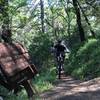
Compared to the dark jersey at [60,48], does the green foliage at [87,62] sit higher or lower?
lower

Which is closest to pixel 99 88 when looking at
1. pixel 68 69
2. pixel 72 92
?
pixel 72 92

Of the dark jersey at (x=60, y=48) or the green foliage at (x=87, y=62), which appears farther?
the dark jersey at (x=60, y=48)

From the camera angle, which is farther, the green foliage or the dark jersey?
the dark jersey

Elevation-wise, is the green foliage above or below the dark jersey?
below

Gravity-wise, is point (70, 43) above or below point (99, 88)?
below

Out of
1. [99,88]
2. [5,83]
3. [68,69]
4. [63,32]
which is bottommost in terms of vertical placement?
[63,32]

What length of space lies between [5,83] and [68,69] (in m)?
10.9

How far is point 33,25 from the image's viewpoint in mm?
45312

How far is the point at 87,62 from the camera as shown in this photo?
17.9m

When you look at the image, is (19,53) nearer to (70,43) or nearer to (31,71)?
(31,71)

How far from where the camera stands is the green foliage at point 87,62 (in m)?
16.1

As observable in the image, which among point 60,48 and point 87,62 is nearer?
point 60,48

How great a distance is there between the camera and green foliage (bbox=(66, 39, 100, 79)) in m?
16.1

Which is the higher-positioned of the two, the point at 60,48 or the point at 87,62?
the point at 60,48
